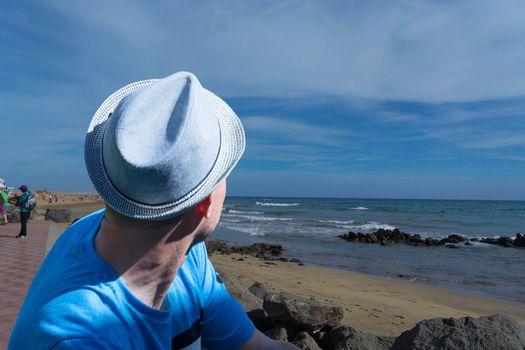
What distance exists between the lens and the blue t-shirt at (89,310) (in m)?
0.91

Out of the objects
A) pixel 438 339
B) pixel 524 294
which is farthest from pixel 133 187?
pixel 524 294

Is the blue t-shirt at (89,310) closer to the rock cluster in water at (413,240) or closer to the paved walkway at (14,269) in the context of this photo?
the paved walkway at (14,269)

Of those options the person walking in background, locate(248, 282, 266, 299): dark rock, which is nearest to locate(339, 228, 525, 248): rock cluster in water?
locate(248, 282, 266, 299): dark rock

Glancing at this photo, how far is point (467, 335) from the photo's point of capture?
3166mm

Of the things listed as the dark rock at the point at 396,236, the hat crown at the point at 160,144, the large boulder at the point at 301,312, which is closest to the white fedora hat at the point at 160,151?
the hat crown at the point at 160,144

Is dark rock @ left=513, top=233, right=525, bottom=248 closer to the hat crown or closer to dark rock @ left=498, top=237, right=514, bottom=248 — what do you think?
dark rock @ left=498, top=237, right=514, bottom=248

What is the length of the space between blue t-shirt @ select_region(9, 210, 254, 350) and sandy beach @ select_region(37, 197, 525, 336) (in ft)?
15.6

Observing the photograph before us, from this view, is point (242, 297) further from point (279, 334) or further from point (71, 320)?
point (71, 320)

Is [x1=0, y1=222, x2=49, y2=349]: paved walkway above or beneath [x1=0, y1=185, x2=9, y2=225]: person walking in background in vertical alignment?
beneath

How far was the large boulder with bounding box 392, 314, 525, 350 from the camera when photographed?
3105 millimetres

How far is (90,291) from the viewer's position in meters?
0.97

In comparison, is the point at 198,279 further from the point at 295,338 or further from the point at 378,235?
the point at 378,235

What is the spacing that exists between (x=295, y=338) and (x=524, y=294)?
24.6ft

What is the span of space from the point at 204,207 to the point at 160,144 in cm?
21
